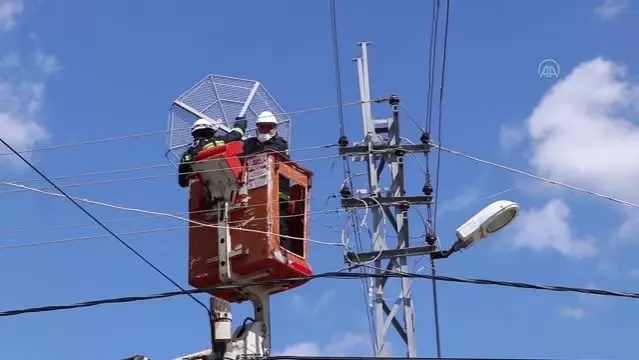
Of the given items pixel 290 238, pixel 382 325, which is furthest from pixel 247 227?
pixel 382 325

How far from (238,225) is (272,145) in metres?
0.99

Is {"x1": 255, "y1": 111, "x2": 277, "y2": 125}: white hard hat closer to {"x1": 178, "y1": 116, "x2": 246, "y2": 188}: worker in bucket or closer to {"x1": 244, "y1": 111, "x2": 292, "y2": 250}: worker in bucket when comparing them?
{"x1": 244, "y1": 111, "x2": 292, "y2": 250}: worker in bucket

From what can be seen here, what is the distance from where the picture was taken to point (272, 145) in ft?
40.8

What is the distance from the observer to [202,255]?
39.6 ft

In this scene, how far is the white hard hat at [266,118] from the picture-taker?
12.7 metres

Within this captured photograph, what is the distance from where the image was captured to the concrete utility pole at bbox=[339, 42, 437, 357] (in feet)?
48.9

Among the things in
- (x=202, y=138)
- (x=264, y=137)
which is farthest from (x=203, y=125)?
(x=264, y=137)

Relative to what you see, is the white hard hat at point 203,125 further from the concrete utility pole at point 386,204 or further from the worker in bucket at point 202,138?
the concrete utility pole at point 386,204

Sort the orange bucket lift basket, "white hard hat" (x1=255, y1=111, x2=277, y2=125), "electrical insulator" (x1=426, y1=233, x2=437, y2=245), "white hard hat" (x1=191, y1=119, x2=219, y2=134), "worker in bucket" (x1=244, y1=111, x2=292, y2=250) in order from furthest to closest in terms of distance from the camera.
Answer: "electrical insulator" (x1=426, y1=233, x2=437, y2=245), "white hard hat" (x1=255, y1=111, x2=277, y2=125), "white hard hat" (x1=191, y1=119, x2=219, y2=134), "worker in bucket" (x1=244, y1=111, x2=292, y2=250), the orange bucket lift basket

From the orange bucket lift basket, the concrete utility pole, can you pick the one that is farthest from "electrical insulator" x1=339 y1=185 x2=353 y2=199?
the orange bucket lift basket

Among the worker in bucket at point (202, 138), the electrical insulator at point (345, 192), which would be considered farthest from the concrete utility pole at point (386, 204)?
the worker in bucket at point (202, 138)

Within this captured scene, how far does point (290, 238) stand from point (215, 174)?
98cm

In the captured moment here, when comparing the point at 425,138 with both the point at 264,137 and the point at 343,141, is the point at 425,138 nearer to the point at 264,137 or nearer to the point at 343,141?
the point at 343,141

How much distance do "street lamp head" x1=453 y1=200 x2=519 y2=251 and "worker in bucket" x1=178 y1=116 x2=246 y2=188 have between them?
2.79 m
